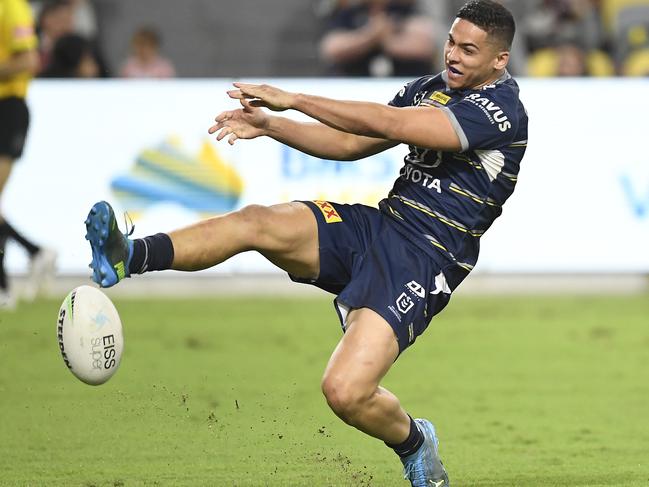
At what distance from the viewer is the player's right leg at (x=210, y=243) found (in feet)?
16.0

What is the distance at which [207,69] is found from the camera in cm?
1451

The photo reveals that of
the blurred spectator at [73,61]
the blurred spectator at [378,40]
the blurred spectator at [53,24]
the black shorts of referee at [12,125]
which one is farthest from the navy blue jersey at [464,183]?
the blurred spectator at [53,24]

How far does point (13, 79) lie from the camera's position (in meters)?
10.5

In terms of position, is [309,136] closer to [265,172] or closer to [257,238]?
[257,238]

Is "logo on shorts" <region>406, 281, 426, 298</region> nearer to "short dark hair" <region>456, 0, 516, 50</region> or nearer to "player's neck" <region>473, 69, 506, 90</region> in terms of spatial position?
"player's neck" <region>473, 69, 506, 90</region>

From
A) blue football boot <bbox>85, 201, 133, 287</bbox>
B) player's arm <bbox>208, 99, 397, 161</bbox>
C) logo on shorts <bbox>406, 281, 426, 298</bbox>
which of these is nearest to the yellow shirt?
player's arm <bbox>208, 99, 397, 161</bbox>

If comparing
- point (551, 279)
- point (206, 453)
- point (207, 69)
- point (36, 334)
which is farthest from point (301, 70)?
point (206, 453)

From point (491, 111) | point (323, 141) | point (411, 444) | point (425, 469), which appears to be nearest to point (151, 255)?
point (323, 141)

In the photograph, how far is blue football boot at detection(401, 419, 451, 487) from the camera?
5328 mm

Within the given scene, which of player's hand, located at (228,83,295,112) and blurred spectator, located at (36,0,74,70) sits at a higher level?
player's hand, located at (228,83,295,112)

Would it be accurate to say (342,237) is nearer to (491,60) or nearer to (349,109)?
(349,109)

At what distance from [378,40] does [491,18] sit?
331 inches

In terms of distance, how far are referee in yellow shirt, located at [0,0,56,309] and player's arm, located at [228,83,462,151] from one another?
5.59 meters

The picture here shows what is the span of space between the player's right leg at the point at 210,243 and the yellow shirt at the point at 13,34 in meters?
5.48
